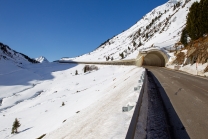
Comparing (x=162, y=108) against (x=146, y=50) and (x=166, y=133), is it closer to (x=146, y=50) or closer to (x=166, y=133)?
(x=166, y=133)

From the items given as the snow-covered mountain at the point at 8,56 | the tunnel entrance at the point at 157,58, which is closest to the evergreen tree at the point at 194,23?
the tunnel entrance at the point at 157,58

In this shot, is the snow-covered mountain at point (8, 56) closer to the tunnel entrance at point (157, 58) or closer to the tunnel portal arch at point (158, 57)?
the tunnel entrance at point (157, 58)

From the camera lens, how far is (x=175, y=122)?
592 centimetres

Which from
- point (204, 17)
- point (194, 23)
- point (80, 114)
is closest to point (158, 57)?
point (194, 23)

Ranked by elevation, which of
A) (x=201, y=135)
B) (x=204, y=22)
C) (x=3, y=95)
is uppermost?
(x=204, y=22)

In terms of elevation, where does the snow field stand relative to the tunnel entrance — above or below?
below

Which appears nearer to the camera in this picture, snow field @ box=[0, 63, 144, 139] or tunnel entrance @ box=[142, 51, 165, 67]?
snow field @ box=[0, 63, 144, 139]

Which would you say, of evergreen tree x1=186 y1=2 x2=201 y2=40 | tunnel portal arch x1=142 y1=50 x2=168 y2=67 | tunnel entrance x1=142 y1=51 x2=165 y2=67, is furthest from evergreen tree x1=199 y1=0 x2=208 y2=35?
tunnel entrance x1=142 y1=51 x2=165 y2=67

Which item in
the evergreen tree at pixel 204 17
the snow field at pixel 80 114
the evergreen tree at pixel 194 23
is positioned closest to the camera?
the snow field at pixel 80 114

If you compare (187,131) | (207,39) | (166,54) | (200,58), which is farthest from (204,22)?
(187,131)

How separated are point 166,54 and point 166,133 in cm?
4132

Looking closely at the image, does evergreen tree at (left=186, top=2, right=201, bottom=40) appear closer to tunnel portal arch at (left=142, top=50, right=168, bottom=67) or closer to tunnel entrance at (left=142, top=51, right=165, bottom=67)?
tunnel portal arch at (left=142, top=50, right=168, bottom=67)

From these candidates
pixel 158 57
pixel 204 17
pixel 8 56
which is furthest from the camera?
pixel 8 56

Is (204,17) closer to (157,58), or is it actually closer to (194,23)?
(194,23)
